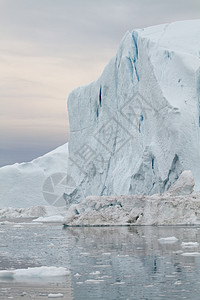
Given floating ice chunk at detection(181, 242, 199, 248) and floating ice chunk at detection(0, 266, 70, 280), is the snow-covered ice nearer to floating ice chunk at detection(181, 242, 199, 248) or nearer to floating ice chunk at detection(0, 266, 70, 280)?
floating ice chunk at detection(181, 242, 199, 248)

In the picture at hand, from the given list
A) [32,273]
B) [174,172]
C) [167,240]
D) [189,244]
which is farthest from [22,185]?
[32,273]

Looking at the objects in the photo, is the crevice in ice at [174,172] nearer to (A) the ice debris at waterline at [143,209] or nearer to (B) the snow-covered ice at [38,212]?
(A) the ice debris at waterline at [143,209]

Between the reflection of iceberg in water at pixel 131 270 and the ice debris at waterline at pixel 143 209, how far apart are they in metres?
5.40

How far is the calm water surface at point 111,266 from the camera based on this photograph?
608cm

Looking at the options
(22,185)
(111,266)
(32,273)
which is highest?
(32,273)

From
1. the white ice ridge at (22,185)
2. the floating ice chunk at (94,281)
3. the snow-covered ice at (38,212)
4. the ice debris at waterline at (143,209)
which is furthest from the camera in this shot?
the white ice ridge at (22,185)

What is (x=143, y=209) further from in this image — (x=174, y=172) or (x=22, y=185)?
(x=22, y=185)

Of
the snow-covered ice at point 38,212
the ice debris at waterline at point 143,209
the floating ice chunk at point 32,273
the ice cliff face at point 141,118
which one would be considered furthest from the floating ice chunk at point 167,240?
the snow-covered ice at point 38,212

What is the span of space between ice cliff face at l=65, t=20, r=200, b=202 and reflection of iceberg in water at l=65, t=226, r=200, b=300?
11131mm

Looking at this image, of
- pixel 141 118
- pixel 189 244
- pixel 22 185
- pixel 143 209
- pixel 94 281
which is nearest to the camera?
pixel 94 281

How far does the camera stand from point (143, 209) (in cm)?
1788

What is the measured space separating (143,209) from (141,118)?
8.97 meters

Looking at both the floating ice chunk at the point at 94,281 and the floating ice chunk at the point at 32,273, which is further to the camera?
the floating ice chunk at the point at 32,273

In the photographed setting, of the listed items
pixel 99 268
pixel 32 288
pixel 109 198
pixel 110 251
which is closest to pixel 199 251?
pixel 110 251
